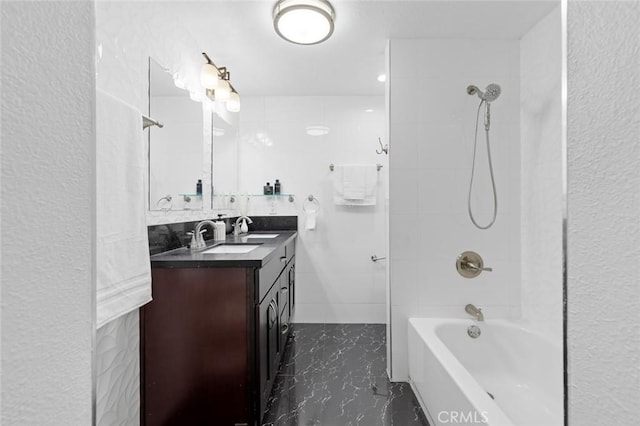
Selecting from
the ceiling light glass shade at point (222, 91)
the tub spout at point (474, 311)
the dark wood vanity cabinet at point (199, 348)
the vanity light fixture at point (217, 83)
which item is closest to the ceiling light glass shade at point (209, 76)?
the vanity light fixture at point (217, 83)

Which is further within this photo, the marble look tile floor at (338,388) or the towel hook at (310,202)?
the towel hook at (310,202)

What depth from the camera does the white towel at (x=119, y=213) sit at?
104 centimetres

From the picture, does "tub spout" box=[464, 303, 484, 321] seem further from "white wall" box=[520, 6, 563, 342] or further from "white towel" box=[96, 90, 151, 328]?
"white towel" box=[96, 90, 151, 328]

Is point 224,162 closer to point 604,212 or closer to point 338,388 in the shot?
point 338,388

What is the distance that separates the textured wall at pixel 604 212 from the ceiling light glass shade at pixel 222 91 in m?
2.16

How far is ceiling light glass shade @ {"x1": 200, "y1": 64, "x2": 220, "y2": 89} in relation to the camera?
80.0 inches

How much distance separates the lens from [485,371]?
1823 mm

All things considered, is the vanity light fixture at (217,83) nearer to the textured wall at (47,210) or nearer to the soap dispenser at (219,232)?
the soap dispenser at (219,232)

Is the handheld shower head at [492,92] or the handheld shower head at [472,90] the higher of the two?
the handheld shower head at [472,90]

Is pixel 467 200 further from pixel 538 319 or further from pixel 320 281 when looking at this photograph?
pixel 320 281

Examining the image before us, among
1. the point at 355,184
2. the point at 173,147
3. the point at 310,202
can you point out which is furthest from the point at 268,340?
the point at 355,184

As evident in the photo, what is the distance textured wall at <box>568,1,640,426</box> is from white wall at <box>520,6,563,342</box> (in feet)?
4.92

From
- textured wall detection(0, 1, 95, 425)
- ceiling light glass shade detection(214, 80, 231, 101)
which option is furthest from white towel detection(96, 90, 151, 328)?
ceiling light glass shade detection(214, 80, 231, 101)

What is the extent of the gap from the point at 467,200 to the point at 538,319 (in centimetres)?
84
